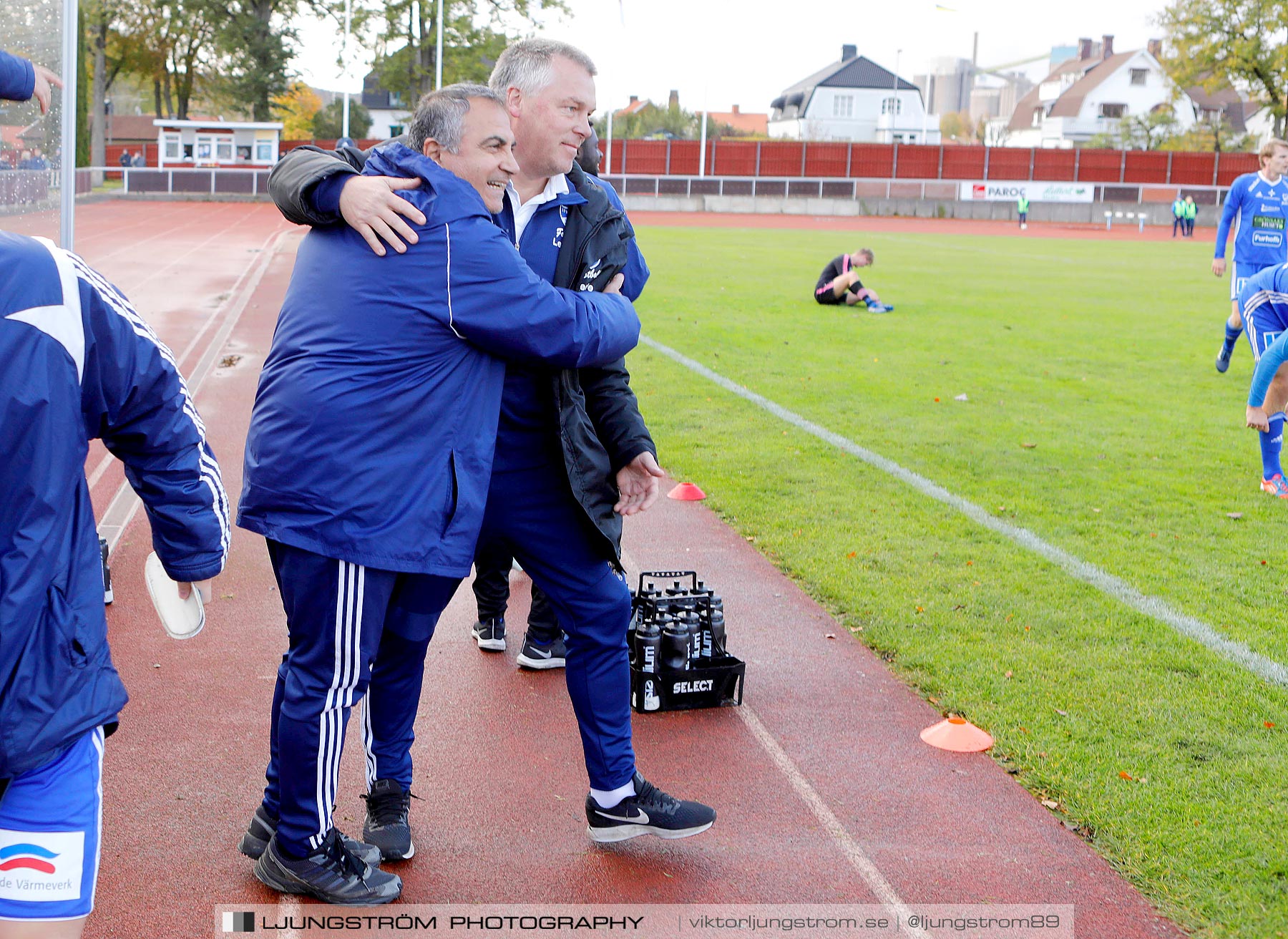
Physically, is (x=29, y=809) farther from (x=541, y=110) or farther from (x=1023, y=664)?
(x=1023, y=664)

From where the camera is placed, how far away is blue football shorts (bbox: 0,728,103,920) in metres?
2.06

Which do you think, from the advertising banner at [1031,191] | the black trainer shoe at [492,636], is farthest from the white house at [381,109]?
the black trainer shoe at [492,636]

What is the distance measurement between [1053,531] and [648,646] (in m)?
3.60

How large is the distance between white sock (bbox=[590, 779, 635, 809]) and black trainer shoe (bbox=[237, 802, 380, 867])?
0.65 meters

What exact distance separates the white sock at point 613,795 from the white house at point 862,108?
104m

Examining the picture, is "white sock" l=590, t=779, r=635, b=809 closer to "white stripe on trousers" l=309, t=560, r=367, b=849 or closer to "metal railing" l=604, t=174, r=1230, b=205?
"white stripe on trousers" l=309, t=560, r=367, b=849

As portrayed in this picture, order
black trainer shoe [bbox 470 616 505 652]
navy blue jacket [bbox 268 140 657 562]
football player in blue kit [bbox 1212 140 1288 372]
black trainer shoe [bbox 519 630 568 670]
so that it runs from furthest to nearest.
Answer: football player in blue kit [bbox 1212 140 1288 372], black trainer shoe [bbox 470 616 505 652], black trainer shoe [bbox 519 630 568 670], navy blue jacket [bbox 268 140 657 562]

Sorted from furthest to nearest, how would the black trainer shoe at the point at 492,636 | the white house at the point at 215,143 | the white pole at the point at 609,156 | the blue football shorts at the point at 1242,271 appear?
the white pole at the point at 609,156 < the white house at the point at 215,143 < the blue football shorts at the point at 1242,271 < the black trainer shoe at the point at 492,636

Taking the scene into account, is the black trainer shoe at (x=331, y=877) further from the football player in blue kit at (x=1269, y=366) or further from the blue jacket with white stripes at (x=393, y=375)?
the football player in blue kit at (x=1269, y=366)

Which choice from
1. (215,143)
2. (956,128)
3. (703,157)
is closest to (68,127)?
(215,143)

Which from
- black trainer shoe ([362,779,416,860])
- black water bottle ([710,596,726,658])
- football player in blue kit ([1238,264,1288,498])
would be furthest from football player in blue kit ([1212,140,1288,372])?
black trainer shoe ([362,779,416,860])

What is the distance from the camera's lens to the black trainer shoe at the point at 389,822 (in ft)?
11.7

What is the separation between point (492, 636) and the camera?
534cm

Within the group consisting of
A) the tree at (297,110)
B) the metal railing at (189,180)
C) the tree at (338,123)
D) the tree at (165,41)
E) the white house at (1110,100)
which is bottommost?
the metal railing at (189,180)
